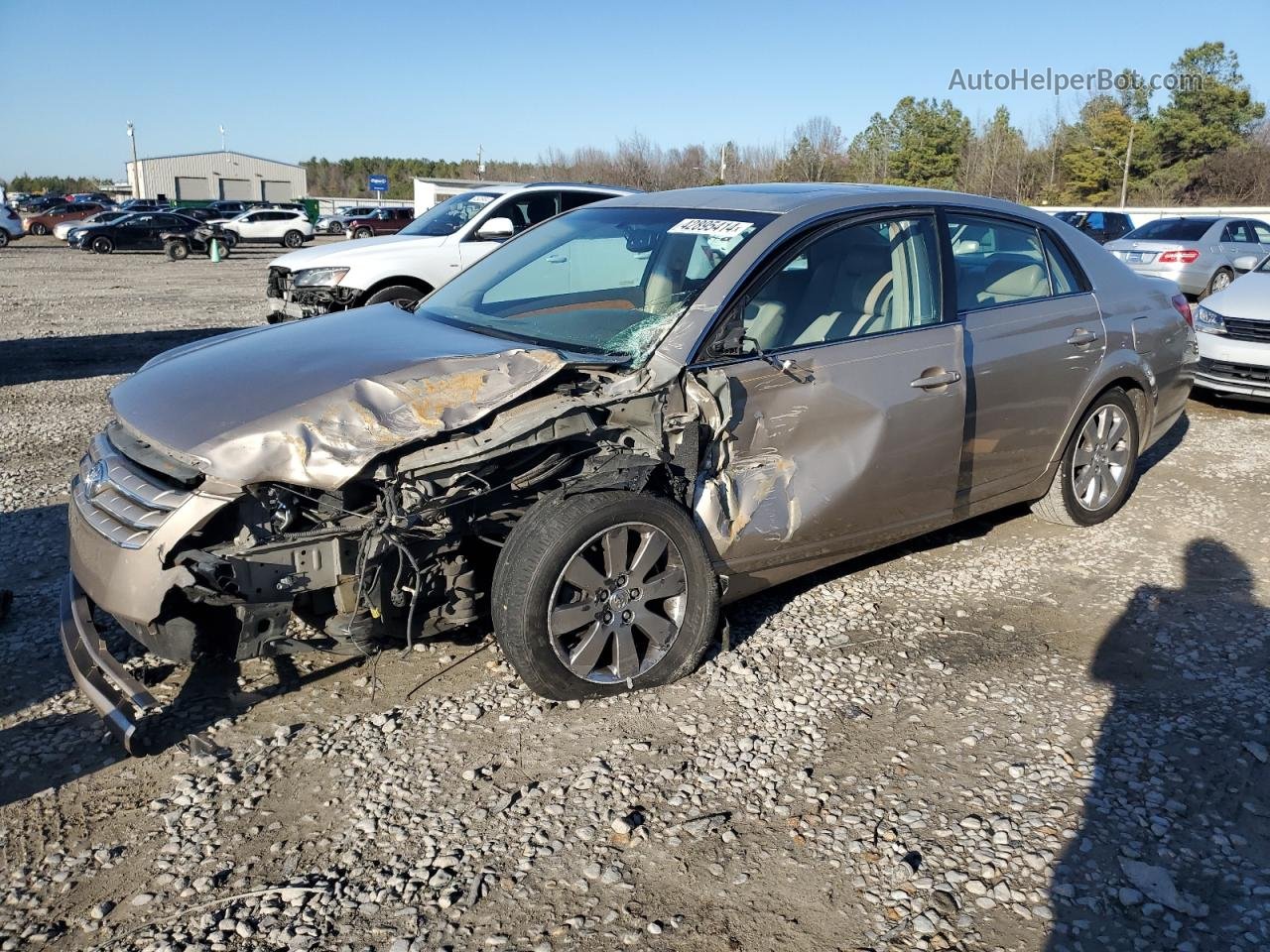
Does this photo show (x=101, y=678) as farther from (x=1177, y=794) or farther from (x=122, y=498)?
(x=1177, y=794)

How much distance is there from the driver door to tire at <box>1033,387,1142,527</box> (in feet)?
3.74

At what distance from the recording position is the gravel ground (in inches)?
101

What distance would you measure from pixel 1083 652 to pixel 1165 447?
13.5 ft

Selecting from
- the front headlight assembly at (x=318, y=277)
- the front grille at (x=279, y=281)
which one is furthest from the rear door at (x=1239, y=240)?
the front grille at (x=279, y=281)

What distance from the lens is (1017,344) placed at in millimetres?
4656

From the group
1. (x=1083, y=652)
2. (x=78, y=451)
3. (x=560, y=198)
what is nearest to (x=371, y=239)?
(x=560, y=198)

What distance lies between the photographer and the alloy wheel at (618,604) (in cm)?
343

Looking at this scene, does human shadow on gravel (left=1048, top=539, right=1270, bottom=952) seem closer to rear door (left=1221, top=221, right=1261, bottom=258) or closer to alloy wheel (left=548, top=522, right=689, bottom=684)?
alloy wheel (left=548, top=522, right=689, bottom=684)

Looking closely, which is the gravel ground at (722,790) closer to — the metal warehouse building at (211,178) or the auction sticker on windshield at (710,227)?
the auction sticker on windshield at (710,227)

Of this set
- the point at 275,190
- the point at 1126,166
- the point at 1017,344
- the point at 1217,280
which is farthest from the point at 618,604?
the point at 275,190

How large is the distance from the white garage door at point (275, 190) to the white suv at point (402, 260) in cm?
8417

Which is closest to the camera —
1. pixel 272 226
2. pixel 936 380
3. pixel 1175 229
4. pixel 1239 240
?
pixel 936 380

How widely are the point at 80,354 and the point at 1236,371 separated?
11.7 m

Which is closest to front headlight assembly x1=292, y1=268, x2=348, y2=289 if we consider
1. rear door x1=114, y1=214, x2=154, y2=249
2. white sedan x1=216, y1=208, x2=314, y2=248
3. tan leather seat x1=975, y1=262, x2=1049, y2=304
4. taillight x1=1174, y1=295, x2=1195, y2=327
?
tan leather seat x1=975, y1=262, x2=1049, y2=304
